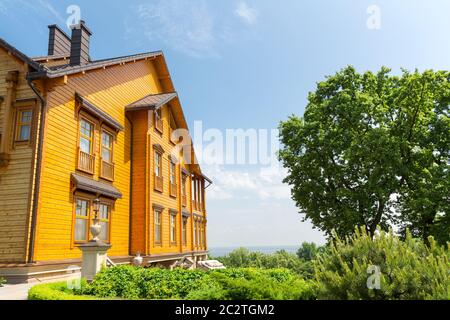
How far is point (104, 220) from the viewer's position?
56.4ft

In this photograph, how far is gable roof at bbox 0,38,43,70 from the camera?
13766 millimetres

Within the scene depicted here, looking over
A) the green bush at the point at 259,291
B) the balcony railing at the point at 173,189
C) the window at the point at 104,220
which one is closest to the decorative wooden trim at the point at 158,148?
the balcony railing at the point at 173,189

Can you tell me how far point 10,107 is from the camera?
14.0 metres

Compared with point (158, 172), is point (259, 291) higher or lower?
lower

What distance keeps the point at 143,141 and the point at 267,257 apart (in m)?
109

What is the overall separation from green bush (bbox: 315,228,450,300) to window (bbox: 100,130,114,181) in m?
12.1

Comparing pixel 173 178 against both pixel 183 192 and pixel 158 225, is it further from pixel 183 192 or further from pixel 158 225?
pixel 158 225

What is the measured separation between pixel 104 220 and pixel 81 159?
3121 mm

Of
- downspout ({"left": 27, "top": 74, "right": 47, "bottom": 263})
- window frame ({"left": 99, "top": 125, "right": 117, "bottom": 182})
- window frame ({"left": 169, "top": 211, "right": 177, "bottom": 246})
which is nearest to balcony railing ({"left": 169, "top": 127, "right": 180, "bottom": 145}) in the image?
window frame ({"left": 169, "top": 211, "right": 177, "bottom": 246})

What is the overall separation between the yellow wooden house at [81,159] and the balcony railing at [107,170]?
5 centimetres

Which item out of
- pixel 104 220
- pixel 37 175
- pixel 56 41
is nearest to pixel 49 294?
pixel 37 175

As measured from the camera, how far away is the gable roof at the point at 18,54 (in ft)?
45.2
